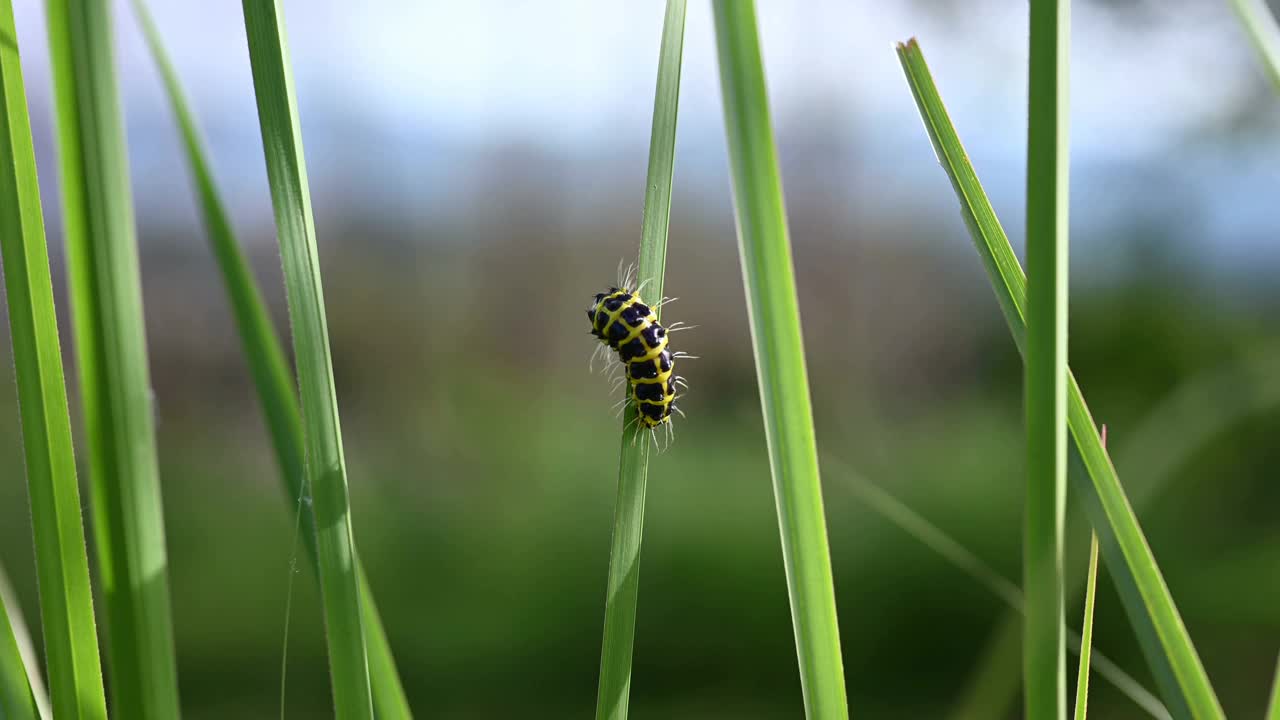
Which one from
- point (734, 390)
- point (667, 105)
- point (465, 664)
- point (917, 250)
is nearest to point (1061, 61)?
point (667, 105)

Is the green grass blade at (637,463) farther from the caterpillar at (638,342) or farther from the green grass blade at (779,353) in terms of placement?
the caterpillar at (638,342)

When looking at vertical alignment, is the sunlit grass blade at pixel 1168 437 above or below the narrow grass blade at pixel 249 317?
below

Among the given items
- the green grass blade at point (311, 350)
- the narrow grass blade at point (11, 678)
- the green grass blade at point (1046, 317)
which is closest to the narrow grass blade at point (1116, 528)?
the green grass blade at point (1046, 317)

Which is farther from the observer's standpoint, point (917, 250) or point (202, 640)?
→ point (917, 250)

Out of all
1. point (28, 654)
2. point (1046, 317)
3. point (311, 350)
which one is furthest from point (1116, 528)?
point (28, 654)

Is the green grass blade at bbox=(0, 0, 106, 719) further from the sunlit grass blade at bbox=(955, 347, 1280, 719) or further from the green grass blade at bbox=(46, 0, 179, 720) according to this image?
the sunlit grass blade at bbox=(955, 347, 1280, 719)

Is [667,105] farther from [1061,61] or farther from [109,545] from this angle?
[109,545]

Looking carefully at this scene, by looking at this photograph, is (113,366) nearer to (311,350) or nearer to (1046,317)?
(311,350)
